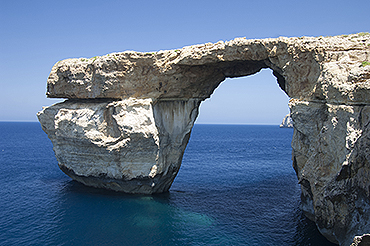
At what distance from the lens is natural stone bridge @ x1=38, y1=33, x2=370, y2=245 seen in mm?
13883

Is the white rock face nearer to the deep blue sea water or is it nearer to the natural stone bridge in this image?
the natural stone bridge

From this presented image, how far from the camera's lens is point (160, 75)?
23.5m

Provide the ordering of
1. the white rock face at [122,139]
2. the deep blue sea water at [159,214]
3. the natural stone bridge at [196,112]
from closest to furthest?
the natural stone bridge at [196,112]
the deep blue sea water at [159,214]
the white rock face at [122,139]

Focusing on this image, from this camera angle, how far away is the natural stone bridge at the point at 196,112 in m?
13.9

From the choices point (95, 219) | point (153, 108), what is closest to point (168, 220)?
point (95, 219)

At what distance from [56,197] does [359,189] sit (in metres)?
23.8

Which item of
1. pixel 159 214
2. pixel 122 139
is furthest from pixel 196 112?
pixel 159 214

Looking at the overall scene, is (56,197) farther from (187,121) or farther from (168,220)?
(187,121)

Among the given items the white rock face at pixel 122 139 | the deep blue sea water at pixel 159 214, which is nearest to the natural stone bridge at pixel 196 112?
the white rock face at pixel 122 139

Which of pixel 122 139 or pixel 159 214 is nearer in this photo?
pixel 159 214

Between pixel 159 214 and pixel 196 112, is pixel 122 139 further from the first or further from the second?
pixel 196 112

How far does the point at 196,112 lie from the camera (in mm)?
27234

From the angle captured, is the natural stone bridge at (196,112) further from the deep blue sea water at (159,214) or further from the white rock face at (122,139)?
the deep blue sea water at (159,214)

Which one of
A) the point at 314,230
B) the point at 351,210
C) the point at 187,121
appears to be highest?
the point at 187,121
